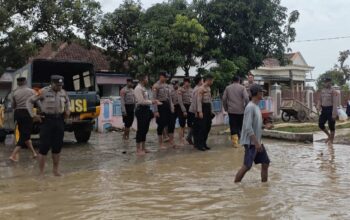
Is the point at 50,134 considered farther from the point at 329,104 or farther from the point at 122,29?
the point at 122,29

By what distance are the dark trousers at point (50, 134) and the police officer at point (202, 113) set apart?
3.79 meters

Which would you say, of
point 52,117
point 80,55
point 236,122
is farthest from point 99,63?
point 52,117

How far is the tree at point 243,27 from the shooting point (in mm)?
21484

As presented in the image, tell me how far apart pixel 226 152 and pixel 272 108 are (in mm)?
16326

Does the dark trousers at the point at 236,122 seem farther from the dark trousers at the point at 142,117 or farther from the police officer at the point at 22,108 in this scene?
the police officer at the point at 22,108

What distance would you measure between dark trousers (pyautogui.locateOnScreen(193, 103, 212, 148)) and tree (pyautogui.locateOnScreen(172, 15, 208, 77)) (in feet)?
30.0

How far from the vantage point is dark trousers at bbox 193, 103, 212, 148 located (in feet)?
35.7

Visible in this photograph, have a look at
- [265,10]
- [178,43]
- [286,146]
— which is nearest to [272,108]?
[265,10]

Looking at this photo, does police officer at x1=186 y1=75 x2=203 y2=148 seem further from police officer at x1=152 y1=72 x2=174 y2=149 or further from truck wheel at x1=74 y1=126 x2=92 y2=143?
truck wheel at x1=74 y1=126 x2=92 y2=143

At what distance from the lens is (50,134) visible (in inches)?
299

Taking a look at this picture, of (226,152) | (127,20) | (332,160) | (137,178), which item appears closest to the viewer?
(137,178)

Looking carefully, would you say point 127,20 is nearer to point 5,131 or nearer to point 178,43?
point 178,43

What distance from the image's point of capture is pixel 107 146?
495 inches

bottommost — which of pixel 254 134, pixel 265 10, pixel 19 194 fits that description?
pixel 19 194
